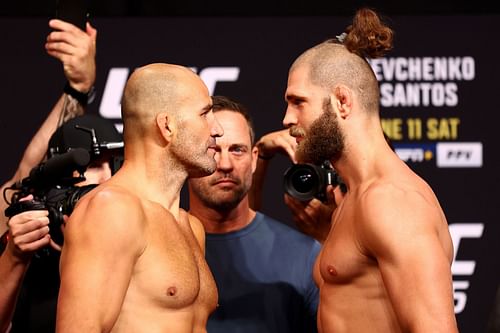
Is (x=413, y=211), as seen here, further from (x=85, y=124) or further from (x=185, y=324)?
(x=85, y=124)

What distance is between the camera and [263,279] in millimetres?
2996

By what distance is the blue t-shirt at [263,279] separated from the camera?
116 inches

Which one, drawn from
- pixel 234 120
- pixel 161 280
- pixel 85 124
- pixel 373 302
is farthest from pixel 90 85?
Answer: pixel 373 302

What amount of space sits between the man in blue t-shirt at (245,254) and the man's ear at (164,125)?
0.71 metres

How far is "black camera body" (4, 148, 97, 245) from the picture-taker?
2430 millimetres

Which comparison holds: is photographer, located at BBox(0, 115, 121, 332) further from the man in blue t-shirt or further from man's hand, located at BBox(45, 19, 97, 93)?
the man in blue t-shirt

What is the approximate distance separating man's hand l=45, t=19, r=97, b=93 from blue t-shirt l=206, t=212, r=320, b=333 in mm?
632

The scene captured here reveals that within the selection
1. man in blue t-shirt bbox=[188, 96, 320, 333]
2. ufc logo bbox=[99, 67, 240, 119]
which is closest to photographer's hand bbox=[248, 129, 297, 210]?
man in blue t-shirt bbox=[188, 96, 320, 333]

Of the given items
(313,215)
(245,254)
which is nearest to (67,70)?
(245,254)

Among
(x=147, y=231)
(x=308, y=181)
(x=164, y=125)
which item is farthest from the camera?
(x=308, y=181)

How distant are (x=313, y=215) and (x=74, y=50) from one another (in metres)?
0.92

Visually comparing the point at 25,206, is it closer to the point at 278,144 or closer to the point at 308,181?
the point at 308,181

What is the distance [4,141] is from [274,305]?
135 cm

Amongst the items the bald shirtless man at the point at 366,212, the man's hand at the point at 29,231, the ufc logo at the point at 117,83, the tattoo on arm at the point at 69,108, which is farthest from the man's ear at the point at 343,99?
the ufc logo at the point at 117,83
